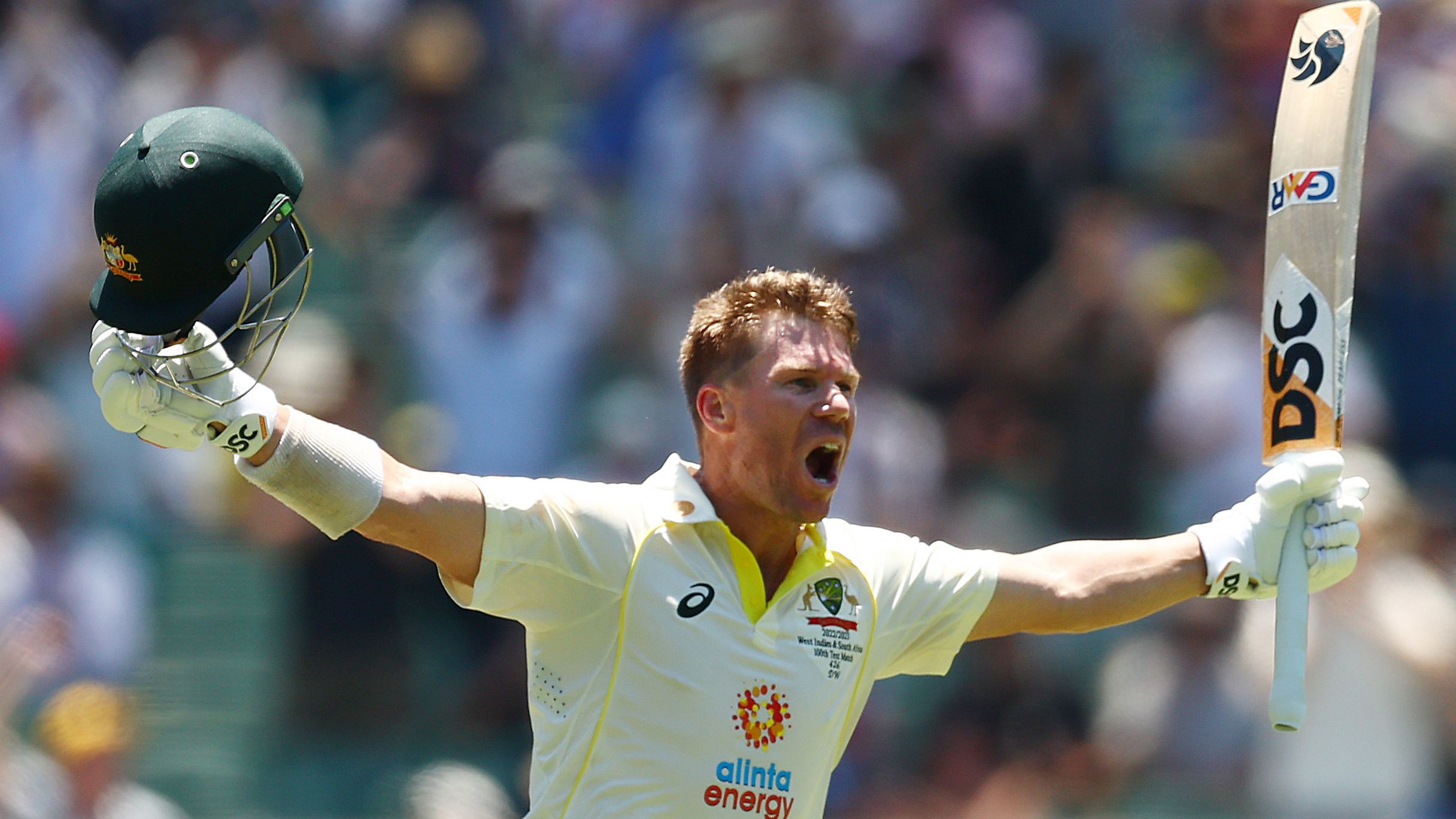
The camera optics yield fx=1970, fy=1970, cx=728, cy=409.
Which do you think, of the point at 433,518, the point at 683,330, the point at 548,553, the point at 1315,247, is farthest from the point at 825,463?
the point at 683,330

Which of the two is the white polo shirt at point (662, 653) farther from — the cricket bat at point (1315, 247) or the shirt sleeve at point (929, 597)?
the cricket bat at point (1315, 247)

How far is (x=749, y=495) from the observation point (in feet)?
17.1

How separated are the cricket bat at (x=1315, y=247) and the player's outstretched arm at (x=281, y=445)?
2.31 metres

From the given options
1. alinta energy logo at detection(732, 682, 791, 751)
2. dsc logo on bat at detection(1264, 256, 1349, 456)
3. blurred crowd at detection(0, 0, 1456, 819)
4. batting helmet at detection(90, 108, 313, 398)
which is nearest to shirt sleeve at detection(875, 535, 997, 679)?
alinta energy logo at detection(732, 682, 791, 751)

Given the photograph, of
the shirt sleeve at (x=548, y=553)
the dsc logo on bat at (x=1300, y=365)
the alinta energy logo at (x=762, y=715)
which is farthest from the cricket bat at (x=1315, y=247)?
the shirt sleeve at (x=548, y=553)

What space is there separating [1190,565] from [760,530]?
1.26m

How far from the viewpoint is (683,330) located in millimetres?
10023

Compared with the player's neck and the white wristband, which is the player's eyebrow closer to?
the player's neck

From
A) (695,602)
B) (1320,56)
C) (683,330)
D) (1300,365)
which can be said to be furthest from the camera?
(683,330)

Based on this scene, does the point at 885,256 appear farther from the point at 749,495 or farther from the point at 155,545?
the point at 749,495

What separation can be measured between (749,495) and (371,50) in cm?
705

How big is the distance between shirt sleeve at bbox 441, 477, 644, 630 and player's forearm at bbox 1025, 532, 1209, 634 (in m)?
1.26

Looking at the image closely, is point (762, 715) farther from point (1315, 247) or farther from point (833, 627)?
point (1315, 247)

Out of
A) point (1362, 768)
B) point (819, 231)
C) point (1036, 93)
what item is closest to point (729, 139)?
point (819, 231)
